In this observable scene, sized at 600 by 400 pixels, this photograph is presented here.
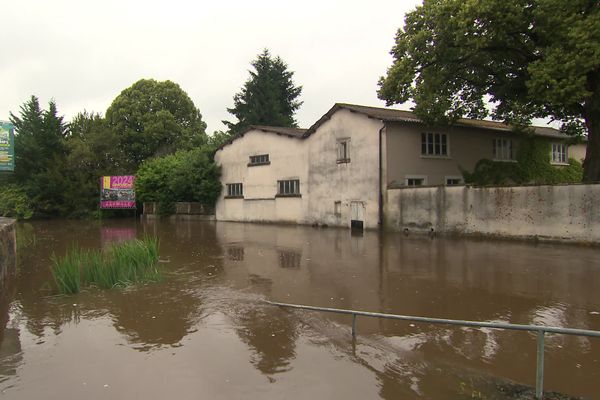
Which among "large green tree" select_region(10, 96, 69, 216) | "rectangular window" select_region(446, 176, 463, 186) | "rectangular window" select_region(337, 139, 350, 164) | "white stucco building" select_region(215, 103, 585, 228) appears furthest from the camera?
"large green tree" select_region(10, 96, 69, 216)

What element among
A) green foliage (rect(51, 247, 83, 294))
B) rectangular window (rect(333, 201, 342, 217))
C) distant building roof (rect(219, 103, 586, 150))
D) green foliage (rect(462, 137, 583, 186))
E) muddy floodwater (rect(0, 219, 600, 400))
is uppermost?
distant building roof (rect(219, 103, 586, 150))

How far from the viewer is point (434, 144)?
24859 millimetres

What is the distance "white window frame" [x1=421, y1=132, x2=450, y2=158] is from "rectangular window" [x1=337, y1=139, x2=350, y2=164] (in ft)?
12.8

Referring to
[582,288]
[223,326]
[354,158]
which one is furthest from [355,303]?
[354,158]

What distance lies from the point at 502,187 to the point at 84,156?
1380 inches

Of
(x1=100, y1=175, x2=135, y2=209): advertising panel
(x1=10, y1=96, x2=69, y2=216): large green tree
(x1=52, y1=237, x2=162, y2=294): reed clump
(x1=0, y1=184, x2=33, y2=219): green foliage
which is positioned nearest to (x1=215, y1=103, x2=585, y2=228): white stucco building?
(x1=100, y1=175, x2=135, y2=209): advertising panel

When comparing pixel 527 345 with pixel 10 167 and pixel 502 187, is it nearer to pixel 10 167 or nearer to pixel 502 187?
pixel 502 187

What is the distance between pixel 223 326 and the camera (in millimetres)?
7398

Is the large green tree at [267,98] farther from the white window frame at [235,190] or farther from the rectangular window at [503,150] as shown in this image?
the rectangular window at [503,150]

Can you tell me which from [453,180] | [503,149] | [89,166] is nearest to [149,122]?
[89,166]

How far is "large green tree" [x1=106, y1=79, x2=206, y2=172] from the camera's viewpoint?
163 ft

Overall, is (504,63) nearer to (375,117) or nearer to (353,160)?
(375,117)

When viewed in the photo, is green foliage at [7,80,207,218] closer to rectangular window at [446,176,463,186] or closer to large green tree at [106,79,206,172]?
large green tree at [106,79,206,172]

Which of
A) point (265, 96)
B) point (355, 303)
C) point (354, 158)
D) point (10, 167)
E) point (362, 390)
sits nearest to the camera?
point (362, 390)
